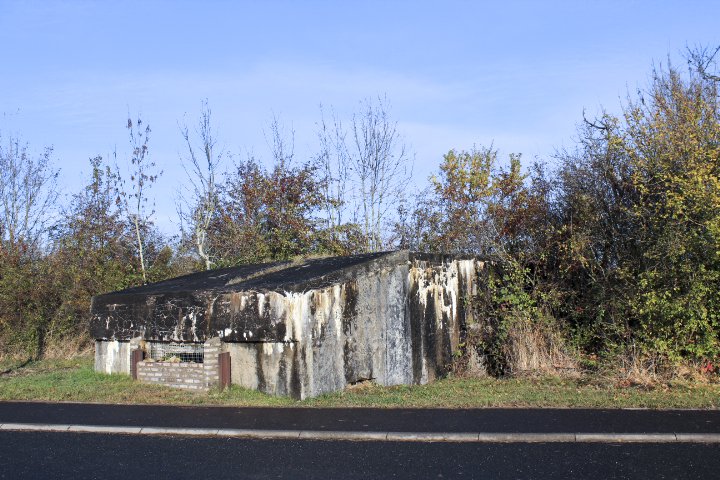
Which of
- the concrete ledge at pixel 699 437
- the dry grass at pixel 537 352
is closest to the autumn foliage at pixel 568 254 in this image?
the dry grass at pixel 537 352

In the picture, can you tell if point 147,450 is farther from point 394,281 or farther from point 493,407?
point 394,281

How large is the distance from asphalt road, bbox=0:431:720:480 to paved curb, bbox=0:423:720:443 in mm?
173

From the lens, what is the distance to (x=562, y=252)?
12.5 metres

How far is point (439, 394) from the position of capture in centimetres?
956

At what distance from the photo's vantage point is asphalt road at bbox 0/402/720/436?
7.01 metres

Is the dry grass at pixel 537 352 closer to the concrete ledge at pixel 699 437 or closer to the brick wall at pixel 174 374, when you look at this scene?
the concrete ledge at pixel 699 437

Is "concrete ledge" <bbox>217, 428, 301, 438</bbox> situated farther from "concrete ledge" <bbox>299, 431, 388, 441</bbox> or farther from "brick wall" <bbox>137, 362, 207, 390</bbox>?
"brick wall" <bbox>137, 362, 207, 390</bbox>

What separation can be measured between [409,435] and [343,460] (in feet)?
3.70

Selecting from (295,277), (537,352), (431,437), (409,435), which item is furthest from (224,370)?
(537,352)

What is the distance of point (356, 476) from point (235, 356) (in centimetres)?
502

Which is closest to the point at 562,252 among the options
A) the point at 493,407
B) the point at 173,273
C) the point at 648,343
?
the point at 648,343

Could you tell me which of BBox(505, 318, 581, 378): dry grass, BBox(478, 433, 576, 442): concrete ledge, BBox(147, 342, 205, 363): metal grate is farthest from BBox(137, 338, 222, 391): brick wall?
BBox(505, 318, 581, 378): dry grass

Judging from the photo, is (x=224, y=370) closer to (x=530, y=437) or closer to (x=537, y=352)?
(x=530, y=437)

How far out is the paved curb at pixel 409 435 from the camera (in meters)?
6.45
